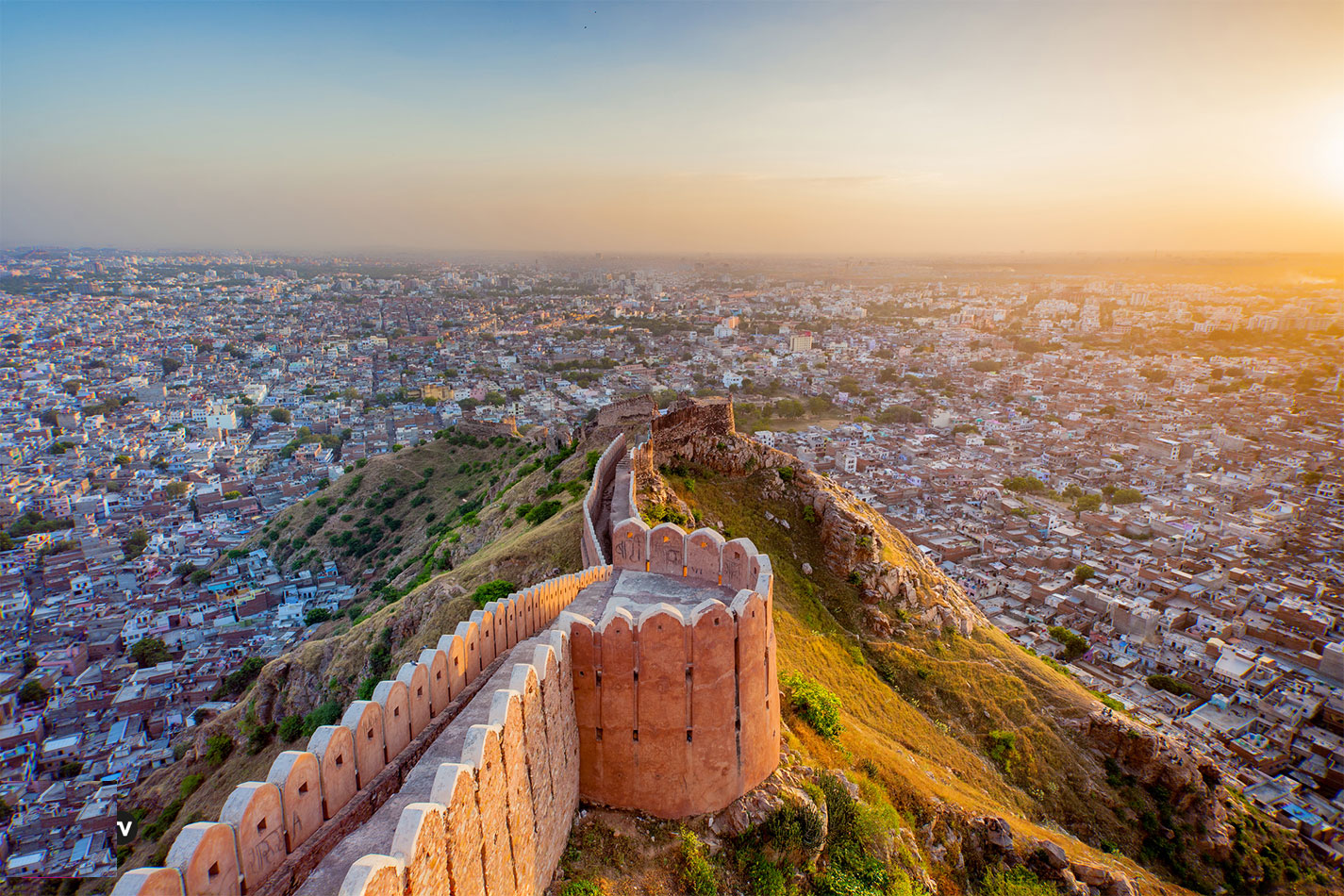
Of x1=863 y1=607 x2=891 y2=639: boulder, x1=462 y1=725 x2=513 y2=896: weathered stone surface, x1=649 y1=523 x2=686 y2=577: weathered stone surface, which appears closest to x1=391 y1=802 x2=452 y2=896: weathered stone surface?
x1=462 y1=725 x2=513 y2=896: weathered stone surface

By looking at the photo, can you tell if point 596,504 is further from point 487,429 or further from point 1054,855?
point 487,429

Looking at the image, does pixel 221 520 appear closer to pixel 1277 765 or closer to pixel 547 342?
pixel 1277 765

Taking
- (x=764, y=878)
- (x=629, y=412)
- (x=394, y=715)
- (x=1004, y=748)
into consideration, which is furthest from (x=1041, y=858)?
(x=629, y=412)

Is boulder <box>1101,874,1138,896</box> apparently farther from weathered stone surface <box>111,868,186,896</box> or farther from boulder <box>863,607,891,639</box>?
weathered stone surface <box>111,868,186,896</box>

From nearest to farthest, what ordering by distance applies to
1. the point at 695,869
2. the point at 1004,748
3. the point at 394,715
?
the point at 394,715
the point at 695,869
the point at 1004,748

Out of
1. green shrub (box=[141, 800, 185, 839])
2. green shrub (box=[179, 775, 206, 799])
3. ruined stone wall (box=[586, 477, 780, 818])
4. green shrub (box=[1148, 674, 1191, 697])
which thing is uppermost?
ruined stone wall (box=[586, 477, 780, 818])

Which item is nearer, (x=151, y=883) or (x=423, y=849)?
(x=151, y=883)
